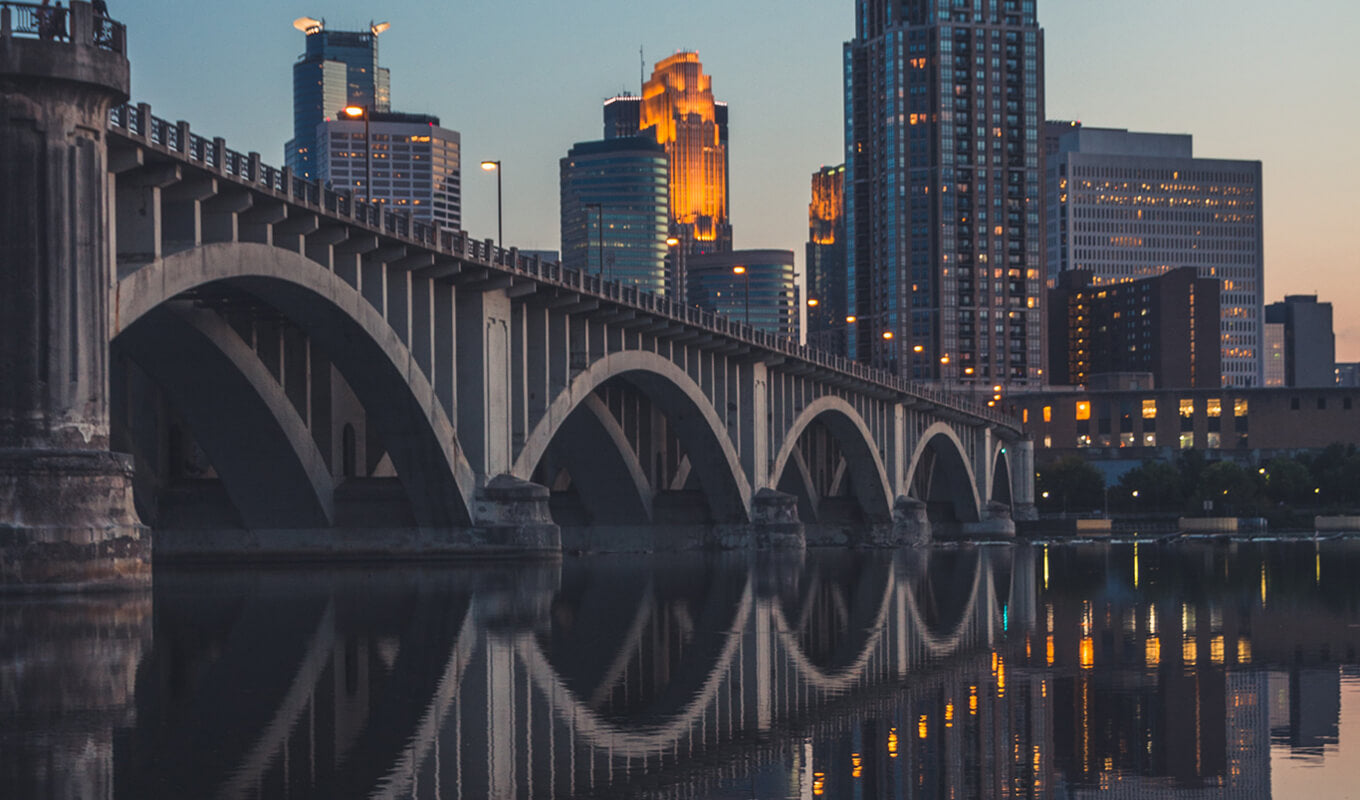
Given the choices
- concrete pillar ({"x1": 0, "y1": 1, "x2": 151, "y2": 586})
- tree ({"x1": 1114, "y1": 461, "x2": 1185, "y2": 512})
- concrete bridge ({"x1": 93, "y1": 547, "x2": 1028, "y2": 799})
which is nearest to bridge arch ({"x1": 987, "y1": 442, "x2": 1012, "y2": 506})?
tree ({"x1": 1114, "y1": 461, "x2": 1185, "y2": 512})

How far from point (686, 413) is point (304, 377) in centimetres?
2872

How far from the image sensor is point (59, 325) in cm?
3934

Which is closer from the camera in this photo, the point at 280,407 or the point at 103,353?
the point at 103,353

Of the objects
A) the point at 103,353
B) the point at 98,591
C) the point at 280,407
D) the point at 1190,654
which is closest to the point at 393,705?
the point at 1190,654

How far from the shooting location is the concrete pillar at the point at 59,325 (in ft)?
125

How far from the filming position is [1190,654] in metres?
31.4

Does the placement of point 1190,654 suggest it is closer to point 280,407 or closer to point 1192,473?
point 280,407

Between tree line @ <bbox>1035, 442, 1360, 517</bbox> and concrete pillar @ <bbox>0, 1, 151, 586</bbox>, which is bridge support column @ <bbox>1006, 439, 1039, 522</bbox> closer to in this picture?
tree line @ <bbox>1035, 442, 1360, 517</bbox>

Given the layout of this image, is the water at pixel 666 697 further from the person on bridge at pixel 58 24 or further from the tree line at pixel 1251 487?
the tree line at pixel 1251 487

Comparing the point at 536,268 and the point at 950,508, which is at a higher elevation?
the point at 536,268

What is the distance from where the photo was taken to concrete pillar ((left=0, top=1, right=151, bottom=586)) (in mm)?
38125

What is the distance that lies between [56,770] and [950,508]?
438 ft

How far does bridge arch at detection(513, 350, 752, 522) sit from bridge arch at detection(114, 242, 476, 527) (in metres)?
7.53

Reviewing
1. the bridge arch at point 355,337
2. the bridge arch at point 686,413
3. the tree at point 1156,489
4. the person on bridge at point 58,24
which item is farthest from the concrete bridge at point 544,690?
the tree at point 1156,489
